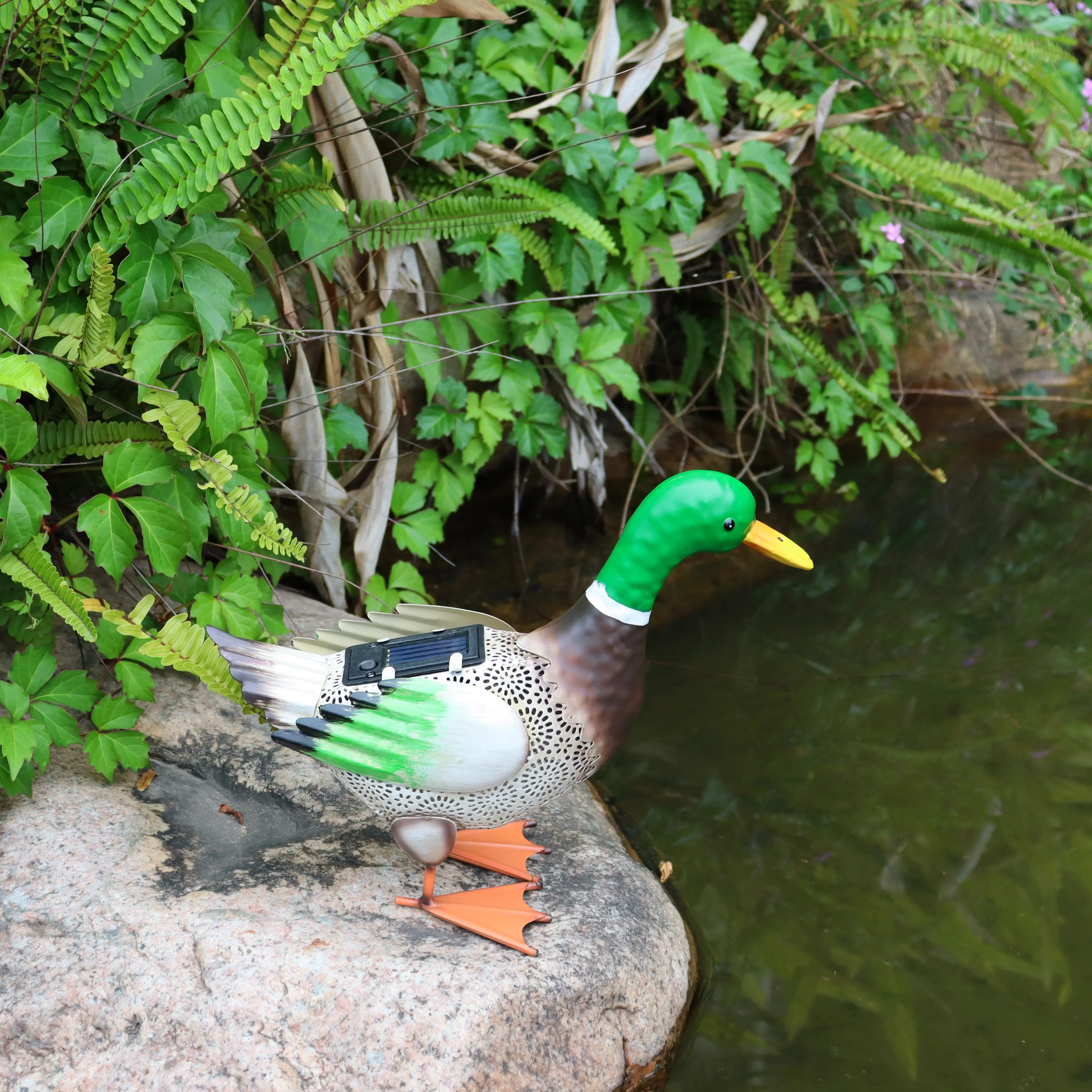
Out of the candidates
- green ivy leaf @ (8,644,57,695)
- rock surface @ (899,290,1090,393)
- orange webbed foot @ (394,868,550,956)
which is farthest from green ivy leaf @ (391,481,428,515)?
rock surface @ (899,290,1090,393)

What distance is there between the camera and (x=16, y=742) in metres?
1.78

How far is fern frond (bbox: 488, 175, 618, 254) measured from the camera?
274 centimetres

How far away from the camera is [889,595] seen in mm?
3609

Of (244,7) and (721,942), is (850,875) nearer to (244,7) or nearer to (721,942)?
(721,942)

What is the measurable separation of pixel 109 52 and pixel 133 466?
0.80 meters

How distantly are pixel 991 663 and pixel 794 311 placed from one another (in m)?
1.44

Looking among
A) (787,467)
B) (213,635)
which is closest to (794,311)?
(787,467)

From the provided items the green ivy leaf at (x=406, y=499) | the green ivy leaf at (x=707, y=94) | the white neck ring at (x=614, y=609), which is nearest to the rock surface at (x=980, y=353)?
the green ivy leaf at (x=707, y=94)

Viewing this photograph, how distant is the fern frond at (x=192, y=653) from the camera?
5.79ft

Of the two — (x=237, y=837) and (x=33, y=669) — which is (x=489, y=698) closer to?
(x=237, y=837)

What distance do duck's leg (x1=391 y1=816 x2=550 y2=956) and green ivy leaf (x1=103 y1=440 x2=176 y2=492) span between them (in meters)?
0.82

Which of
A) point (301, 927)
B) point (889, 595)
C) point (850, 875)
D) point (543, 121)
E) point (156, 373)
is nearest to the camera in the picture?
point (301, 927)

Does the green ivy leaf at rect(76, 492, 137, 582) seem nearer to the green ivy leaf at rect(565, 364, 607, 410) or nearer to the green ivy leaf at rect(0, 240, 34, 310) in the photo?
the green ivy leaf at rect(0, 240, 34, 310)

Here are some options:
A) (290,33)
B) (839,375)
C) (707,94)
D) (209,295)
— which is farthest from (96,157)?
(839,375)
